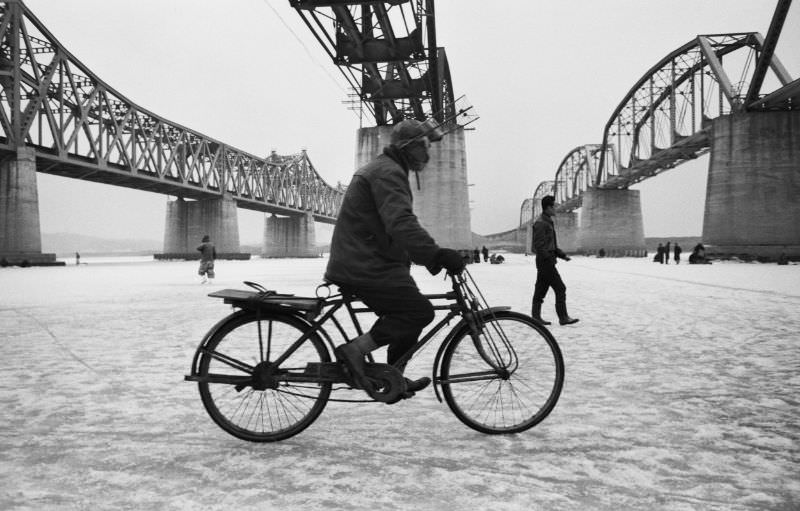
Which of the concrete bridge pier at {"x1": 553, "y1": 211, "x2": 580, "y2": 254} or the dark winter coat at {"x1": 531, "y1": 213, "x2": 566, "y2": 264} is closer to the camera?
the dark winter coat at {"x1": 531, "y1": 213, "x2": 566, "y2": 264}

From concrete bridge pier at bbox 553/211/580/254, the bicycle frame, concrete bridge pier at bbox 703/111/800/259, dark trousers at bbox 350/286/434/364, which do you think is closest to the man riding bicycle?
dark trousers at bbox 350/286/434/364

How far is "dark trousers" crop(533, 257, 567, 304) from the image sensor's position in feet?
28.4

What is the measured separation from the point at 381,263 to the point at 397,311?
0.30 m

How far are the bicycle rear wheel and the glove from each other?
90 centimetres

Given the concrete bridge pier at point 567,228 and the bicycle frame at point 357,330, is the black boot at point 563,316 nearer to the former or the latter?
the bicycle frame at point 357,330

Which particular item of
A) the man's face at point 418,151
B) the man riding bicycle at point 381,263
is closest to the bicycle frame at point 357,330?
the man riding bicycle at point 381,263

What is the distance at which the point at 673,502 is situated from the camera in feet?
8.33

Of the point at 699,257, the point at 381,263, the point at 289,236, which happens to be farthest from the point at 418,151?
the point at 289,236

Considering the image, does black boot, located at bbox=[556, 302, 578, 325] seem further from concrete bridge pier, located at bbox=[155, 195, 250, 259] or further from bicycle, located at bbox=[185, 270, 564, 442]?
concrete bridge pier, located at bbox=[155, 195, 250, 259]

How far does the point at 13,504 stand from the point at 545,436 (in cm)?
285

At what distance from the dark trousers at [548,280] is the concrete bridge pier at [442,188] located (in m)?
26.7

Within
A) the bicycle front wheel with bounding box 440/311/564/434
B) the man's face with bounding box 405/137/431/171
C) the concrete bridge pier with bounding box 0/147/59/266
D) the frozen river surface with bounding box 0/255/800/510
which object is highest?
the concrete bridge pier with bounding box 0/147/59/266

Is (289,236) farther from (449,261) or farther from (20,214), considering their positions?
(449,261)

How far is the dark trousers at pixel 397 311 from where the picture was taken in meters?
3.27
